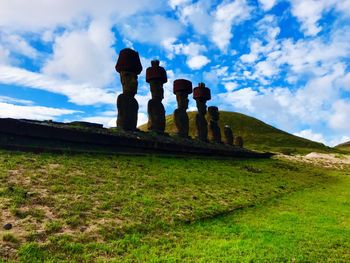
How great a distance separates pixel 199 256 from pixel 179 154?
1322 cm

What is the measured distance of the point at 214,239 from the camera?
8000mm

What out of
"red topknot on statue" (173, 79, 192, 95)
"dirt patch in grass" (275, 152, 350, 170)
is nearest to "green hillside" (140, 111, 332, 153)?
"dirt patch in grass" (275, 152, 350, 170)

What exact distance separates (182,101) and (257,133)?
5737 centimetres

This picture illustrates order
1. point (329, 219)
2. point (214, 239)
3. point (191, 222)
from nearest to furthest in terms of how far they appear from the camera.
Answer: point (214, 239), point (191, 222), point (329, 219)

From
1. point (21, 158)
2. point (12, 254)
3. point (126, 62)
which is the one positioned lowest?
point (12, 254)

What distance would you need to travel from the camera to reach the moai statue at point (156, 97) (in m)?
23.2

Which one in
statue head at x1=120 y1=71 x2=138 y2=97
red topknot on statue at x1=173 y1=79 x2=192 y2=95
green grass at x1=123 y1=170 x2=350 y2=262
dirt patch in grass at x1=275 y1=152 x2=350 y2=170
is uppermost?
red topknot on statue at x1=173 y1=79 x2=192 y2=95

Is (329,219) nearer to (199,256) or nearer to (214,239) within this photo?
(214,239)

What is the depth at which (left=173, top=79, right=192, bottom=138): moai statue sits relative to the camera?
27172 mm

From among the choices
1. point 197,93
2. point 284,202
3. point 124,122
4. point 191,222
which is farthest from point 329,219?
point 197,93

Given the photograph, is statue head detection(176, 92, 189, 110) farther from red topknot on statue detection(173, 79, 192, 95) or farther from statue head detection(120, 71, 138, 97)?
statue head detection(120, 71, 138, 97)

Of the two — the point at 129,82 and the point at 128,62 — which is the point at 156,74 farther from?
the point at 129,82

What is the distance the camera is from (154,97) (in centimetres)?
2358

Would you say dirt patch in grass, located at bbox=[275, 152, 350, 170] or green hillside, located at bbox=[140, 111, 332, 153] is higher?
green hillside, located at bbox=[140, 111, 332, 153]
